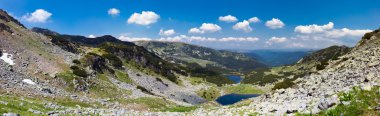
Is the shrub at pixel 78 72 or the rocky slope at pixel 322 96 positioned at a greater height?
the rocky slope at pixel 322 96

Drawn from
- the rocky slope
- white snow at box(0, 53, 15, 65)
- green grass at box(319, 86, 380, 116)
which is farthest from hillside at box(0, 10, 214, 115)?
green grass at box(319, 86, 380, 116)

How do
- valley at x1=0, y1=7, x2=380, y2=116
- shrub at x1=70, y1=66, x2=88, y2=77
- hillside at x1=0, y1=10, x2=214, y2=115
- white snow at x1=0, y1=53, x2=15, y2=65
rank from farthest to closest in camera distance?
1. shrub at x1=70, y1=66, x2=88, y2=77
2. white snow at x1=0, y1=53, x2=15, y2=65
3. hillside at x1=0, y1=10, x2=214, y2=115
4. valley at x1=0, y1=7, x2=380, y2=116

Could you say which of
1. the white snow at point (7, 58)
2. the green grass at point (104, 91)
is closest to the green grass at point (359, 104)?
the green grass at point (104, 91)

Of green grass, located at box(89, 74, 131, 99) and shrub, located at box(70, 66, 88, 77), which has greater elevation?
shrub, located at box(70, 66, 88, 77)

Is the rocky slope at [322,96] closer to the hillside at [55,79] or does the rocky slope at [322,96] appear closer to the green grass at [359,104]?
the green grass at [359,104]

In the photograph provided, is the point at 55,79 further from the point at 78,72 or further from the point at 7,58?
the point at 78,72

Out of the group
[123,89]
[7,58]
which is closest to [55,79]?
[7,58]

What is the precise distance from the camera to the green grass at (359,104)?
77.6 ft

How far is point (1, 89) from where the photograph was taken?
46250 mm

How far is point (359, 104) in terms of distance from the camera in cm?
2441

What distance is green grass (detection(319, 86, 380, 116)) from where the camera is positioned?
77.6 ft

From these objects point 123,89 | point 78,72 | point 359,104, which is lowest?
point 123,89

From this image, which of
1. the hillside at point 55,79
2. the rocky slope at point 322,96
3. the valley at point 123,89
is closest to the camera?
the rocky slope at point 322,96

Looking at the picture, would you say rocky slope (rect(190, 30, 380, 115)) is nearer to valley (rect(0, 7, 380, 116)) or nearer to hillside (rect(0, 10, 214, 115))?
valley (rect(0, 7, 380, 116))
